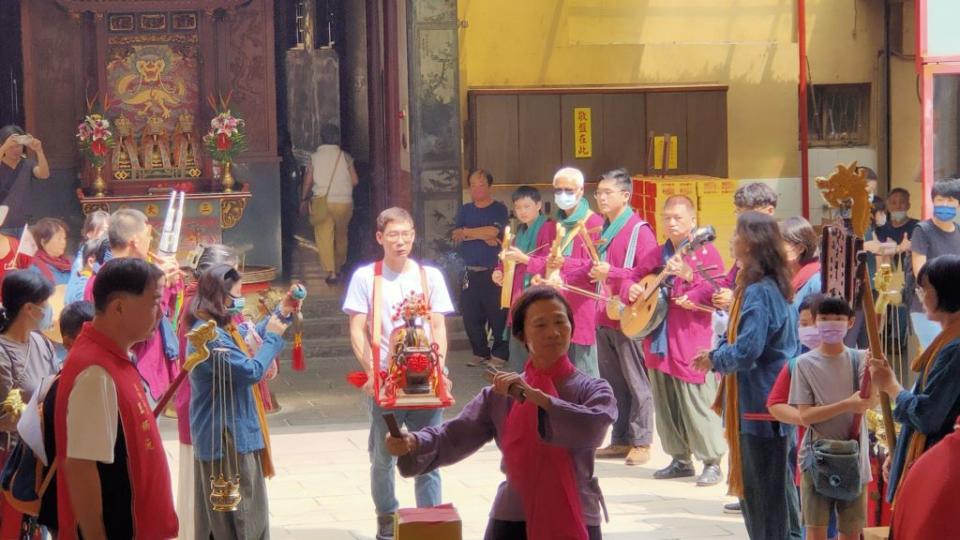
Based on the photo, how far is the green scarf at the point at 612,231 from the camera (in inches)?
406

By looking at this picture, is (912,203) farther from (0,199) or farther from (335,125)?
(0,199)

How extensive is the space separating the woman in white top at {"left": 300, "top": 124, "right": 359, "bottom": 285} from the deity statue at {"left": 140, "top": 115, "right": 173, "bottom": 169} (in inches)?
62.8

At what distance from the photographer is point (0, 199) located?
14062 mm

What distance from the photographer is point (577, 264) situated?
1030 centimetres

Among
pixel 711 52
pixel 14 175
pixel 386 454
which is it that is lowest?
pixel 386 454

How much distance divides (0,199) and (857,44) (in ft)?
27.7

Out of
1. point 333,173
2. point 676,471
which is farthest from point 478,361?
point 676,471

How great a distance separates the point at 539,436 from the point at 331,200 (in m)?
12.1

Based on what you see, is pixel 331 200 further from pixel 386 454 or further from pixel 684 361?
pixel 386 454

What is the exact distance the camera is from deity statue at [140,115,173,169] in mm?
16719

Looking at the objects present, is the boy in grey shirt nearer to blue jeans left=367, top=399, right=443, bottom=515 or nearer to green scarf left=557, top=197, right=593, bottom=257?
blue jeans left=367, top=399, right=443, bottom=515

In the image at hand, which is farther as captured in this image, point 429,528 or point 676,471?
point 676,471

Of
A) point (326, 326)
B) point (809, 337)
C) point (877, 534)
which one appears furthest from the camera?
point (326, 326)

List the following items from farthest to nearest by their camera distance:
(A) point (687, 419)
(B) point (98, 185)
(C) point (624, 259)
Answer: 1. (B) point (98, 185)
2. (C) point (624, 259)
3. (A) point (687, 419)
